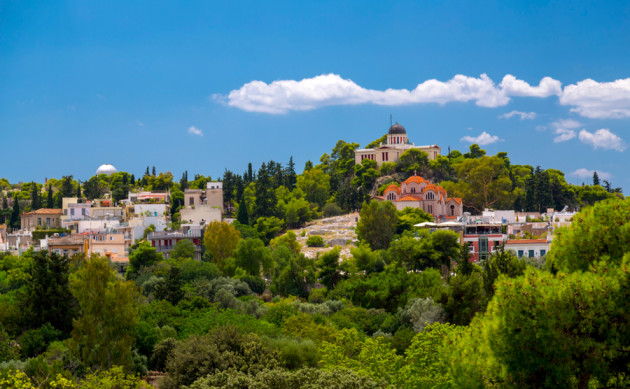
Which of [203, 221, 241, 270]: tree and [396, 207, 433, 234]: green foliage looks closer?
[203, 221, 241, 270]: tree

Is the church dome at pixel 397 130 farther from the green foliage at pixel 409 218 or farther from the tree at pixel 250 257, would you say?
the tree at pixel 250 257

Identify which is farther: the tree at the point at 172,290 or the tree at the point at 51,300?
the tree at the point at 172,290

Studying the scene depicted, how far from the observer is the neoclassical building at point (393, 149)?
2901 inches

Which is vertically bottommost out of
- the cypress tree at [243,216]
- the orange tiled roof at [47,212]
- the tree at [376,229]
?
the tree at [376,229]

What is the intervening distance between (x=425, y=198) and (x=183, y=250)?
2140 cm

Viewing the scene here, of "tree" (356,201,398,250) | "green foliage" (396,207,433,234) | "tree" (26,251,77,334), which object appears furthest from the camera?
"green foliage" (396,207,433,234)

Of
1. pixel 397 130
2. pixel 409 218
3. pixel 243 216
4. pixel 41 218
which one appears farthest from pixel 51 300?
pixel 397 130

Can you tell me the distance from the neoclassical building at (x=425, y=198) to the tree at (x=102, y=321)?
37007mm

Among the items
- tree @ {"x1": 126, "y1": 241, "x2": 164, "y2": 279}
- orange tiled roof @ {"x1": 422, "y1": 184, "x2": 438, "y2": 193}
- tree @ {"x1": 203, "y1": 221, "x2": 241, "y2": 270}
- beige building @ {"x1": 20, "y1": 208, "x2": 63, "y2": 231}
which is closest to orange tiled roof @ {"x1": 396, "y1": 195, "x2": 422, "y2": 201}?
orange tiled roof @ {"x1": 422, "y1": 184, "x2": 438, "y2": 193}

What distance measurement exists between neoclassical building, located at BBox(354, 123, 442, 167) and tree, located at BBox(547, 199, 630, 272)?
61120 millimetres

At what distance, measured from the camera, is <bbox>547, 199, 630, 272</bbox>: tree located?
37.8 feet

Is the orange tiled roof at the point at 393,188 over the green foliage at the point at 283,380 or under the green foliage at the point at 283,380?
over

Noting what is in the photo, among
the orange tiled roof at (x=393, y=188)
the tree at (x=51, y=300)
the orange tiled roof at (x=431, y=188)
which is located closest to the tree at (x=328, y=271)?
the tree at (x=51, y=300)

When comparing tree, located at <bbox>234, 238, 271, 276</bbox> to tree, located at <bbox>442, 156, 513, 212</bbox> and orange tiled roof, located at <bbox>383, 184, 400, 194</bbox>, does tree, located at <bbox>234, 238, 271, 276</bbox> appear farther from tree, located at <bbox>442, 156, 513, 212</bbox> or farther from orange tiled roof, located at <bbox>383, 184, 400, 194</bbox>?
tree, located at <bbox>442, 156, 513, 212</bbox>
